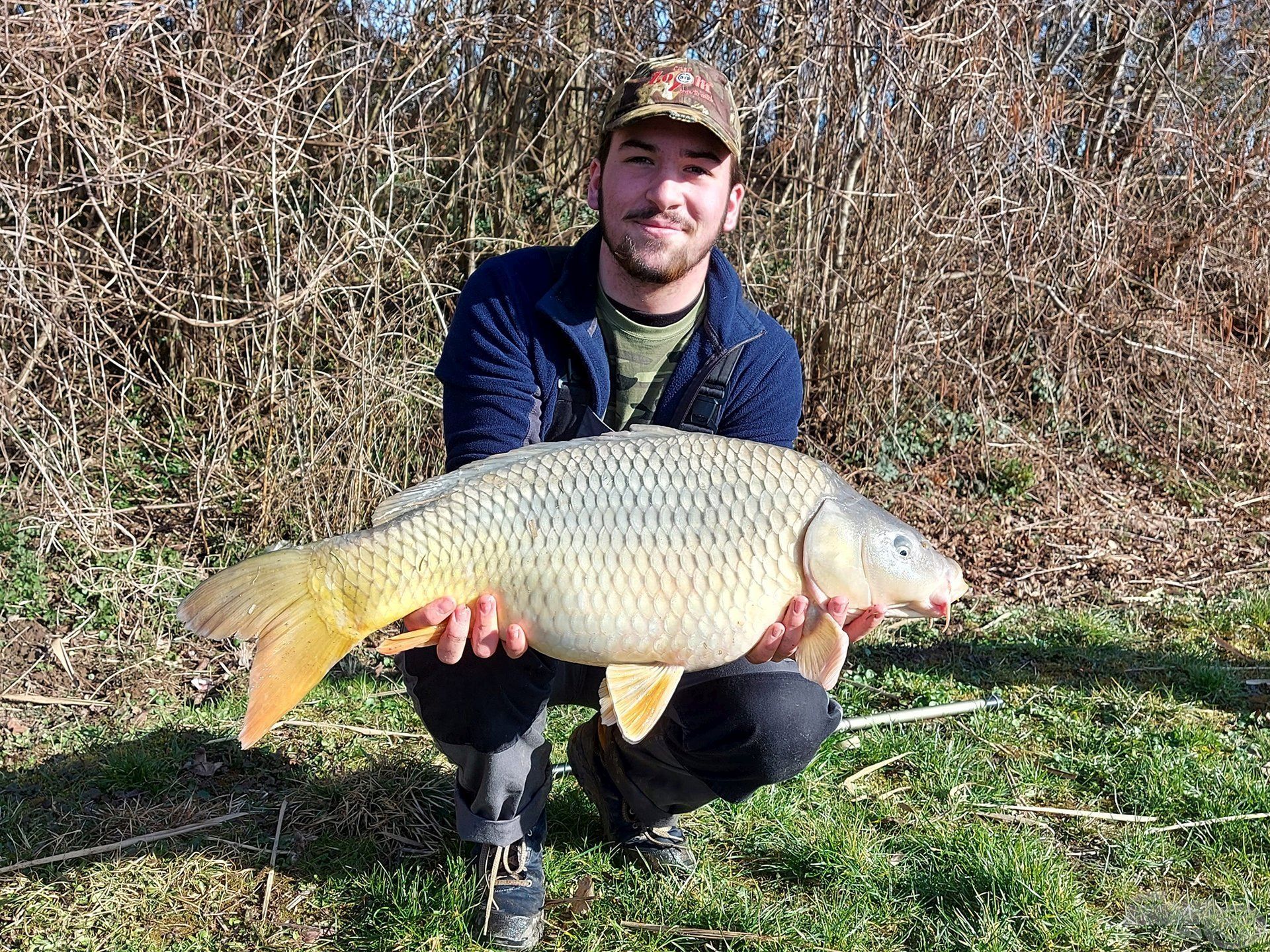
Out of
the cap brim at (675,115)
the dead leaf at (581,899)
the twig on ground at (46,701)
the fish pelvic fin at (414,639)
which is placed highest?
the cap brim at (675,115)

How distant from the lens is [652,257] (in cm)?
Result: 190

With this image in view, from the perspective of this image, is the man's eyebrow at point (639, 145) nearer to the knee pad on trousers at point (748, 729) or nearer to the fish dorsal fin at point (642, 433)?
the fish dorsal fin at point (642, 433)

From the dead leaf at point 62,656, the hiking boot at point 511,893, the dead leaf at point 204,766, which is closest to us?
the hiking boot at point 511,893

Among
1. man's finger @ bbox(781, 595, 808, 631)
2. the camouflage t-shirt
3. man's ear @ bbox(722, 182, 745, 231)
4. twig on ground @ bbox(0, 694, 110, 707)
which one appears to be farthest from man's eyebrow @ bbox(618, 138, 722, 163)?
twig on ground @ bbox(0, 694, 110, 707)

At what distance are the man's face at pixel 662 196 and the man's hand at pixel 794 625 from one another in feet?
2.21

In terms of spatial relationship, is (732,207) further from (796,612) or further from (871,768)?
(871,768)

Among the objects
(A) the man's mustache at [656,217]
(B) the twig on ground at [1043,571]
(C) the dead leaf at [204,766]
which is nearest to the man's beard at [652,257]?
(A) the man's mustache at [656,217]

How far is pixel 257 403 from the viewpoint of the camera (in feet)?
10.3

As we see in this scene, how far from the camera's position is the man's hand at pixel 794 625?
154 cm

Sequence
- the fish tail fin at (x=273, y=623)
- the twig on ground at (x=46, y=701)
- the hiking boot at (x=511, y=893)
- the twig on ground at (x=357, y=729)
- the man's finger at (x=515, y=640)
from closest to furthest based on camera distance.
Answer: the fish tail fin at (x=273, y=623)
the man's finger at (x=515, y=640)
the hiking boot at (x=511, y=893)
the twig on ground at (x=357, y=729)
the twig on ground at (x=46, y=701)

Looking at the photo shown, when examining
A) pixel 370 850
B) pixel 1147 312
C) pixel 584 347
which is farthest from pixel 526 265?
pixel 1147 312

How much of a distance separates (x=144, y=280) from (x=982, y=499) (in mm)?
2974

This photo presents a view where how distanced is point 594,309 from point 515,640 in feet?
2.19

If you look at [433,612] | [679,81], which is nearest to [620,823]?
[433,612]
